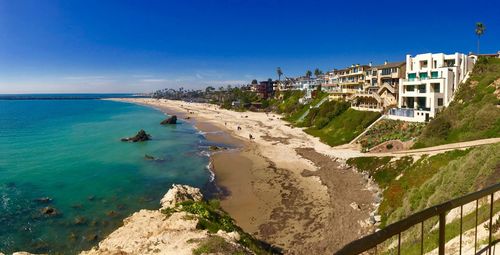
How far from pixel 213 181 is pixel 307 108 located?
211ft

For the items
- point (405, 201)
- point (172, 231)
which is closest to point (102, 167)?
point (172, 231)

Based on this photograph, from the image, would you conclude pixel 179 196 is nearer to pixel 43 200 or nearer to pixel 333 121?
pixel 43 200

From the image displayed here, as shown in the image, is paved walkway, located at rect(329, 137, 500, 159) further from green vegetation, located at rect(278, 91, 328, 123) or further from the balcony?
green vegetation, located at rect(278, 91, 328, 123)

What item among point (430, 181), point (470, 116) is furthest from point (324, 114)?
point (430, 181)

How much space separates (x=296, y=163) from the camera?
49.9 meters

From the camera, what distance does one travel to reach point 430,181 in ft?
87.0

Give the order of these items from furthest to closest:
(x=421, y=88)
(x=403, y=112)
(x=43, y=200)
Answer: (x=421, y=88) → (x=403, y=112) → (x=43, y=200)

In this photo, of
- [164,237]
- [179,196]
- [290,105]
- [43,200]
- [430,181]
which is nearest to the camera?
[164,237]

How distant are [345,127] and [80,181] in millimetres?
46482

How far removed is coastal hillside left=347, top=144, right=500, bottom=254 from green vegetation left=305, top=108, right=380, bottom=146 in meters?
16.6

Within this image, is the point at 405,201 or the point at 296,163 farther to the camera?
the point at 296,163

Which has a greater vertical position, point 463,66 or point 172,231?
point 463,66

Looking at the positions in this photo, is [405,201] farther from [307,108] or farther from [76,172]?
[307,108]

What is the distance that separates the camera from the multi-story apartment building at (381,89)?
6706cm
